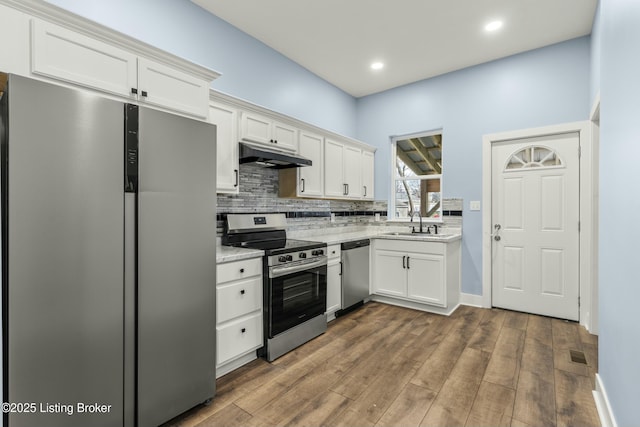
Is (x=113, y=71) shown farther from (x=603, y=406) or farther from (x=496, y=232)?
(x=496, y=232)

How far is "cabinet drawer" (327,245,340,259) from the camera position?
3.31 m

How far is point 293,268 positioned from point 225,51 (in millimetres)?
2223

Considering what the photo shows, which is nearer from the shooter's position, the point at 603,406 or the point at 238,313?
the point at 603,406

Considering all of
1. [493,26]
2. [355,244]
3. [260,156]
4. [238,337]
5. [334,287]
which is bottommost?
[238,337]

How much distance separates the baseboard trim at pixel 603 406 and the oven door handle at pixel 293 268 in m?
2.13

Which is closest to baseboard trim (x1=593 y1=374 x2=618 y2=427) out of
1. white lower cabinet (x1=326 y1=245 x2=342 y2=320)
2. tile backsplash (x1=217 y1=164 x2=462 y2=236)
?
white lower cabinet (x1=326 y1=245 x2=342 y2=320)

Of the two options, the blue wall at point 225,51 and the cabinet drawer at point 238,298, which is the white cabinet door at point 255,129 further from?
the cabinet drawer at point 238,298

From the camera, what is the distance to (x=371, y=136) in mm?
4922

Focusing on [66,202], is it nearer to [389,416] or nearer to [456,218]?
[389,416]

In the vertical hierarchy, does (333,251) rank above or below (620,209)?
below

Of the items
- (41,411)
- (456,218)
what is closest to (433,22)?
(456,218)

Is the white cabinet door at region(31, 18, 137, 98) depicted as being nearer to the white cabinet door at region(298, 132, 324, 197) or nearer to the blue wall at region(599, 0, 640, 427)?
the white cabinet door at region(298, 132, 324, 197)

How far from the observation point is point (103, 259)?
1.49 meters

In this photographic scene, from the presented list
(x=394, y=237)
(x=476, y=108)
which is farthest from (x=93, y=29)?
(x=476, y=108)
